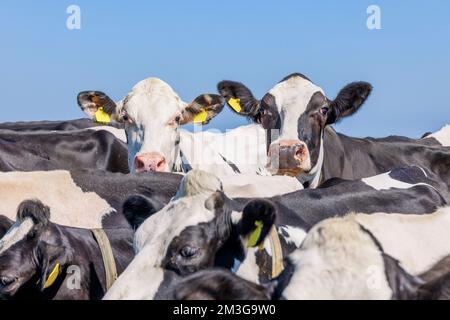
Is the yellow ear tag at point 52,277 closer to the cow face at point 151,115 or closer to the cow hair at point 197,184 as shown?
the cow hair at point 197,184

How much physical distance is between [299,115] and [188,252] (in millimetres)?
5096

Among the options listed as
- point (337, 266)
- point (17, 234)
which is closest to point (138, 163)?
point (17, 234)

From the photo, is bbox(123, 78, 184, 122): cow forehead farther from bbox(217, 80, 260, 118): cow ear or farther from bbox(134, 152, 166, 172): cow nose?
bbox(217, 80, 260, 118): cow ear

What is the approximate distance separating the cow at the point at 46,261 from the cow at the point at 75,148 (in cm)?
563

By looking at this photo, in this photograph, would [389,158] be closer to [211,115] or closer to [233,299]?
[211,115]

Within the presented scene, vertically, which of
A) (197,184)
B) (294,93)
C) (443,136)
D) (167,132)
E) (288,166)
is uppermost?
(197,184)

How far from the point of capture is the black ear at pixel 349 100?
10.5 m

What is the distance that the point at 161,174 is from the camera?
330 inches

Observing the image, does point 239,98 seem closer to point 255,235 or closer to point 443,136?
point 443,136

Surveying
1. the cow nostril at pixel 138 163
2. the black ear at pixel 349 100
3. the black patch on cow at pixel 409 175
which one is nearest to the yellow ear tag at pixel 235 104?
the black ear at pixel 349 100

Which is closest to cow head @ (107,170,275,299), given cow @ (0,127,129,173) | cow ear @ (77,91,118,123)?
cow ear @ (77,91,118,123)

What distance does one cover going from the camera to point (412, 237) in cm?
510

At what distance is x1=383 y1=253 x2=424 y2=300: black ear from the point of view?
4141 millimetres

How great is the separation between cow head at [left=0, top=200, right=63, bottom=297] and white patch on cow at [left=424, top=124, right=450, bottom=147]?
8.96 metres
